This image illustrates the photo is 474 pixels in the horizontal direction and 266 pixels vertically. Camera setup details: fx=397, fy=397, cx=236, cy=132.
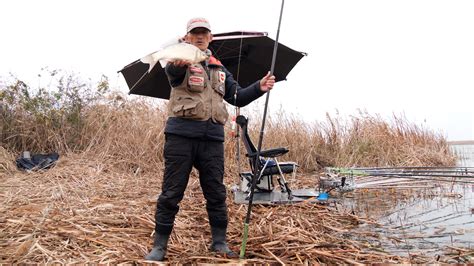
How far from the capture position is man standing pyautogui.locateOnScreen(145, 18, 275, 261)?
2.92m

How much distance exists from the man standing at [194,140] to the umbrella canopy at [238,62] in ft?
4.00

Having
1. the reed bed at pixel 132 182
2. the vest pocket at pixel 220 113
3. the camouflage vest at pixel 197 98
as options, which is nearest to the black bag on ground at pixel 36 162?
the reed bed at pixel 132 182

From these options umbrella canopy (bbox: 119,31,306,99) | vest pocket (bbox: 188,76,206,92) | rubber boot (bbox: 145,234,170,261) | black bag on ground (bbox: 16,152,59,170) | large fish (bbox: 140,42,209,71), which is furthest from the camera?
black bag on ground (bbox: 16,152,59,170)

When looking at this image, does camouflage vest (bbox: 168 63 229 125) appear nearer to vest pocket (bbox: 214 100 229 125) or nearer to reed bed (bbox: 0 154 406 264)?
vest pocket (bbox: 214 100 229 125)

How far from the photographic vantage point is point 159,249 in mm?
2887

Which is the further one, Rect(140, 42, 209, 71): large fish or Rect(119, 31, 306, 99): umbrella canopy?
Rect(119, 31, 306, 99): umbrella canopy

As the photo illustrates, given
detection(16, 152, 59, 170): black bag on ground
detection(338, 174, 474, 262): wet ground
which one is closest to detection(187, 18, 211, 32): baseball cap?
detection(338, 174, 474, 262): wet ground

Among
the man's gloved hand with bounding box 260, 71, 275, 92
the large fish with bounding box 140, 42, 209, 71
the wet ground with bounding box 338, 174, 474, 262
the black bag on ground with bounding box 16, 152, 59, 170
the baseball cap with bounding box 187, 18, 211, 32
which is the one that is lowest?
the wet ground with bounding box 338, 174, 474, 262

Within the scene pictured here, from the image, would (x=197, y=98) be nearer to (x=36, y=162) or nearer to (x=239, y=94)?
(x=239, y=94)

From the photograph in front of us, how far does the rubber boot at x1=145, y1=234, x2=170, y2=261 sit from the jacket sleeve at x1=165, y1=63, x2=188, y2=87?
1140 millimetres

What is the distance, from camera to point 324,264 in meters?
2.79

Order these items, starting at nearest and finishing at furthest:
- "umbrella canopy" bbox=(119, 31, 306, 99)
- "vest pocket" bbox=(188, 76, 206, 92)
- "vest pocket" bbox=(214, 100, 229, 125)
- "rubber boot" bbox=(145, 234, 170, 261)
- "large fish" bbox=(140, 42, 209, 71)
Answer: "large fish" bbox=(140, 42, 209, 71)
"rubber boot" bbox=(145, 234, 170, 261)
"vest pocket" bbox=(188, 76, 206, 92)
"vest pocket" bbox=(214, 100, 229, 125)
"umbrella canopy" bbox=(119, 31, 306, 99)

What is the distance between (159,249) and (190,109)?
1043mm

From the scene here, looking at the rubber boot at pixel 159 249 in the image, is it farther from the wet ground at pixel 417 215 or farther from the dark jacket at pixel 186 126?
the wet ground at pixel 417 215
